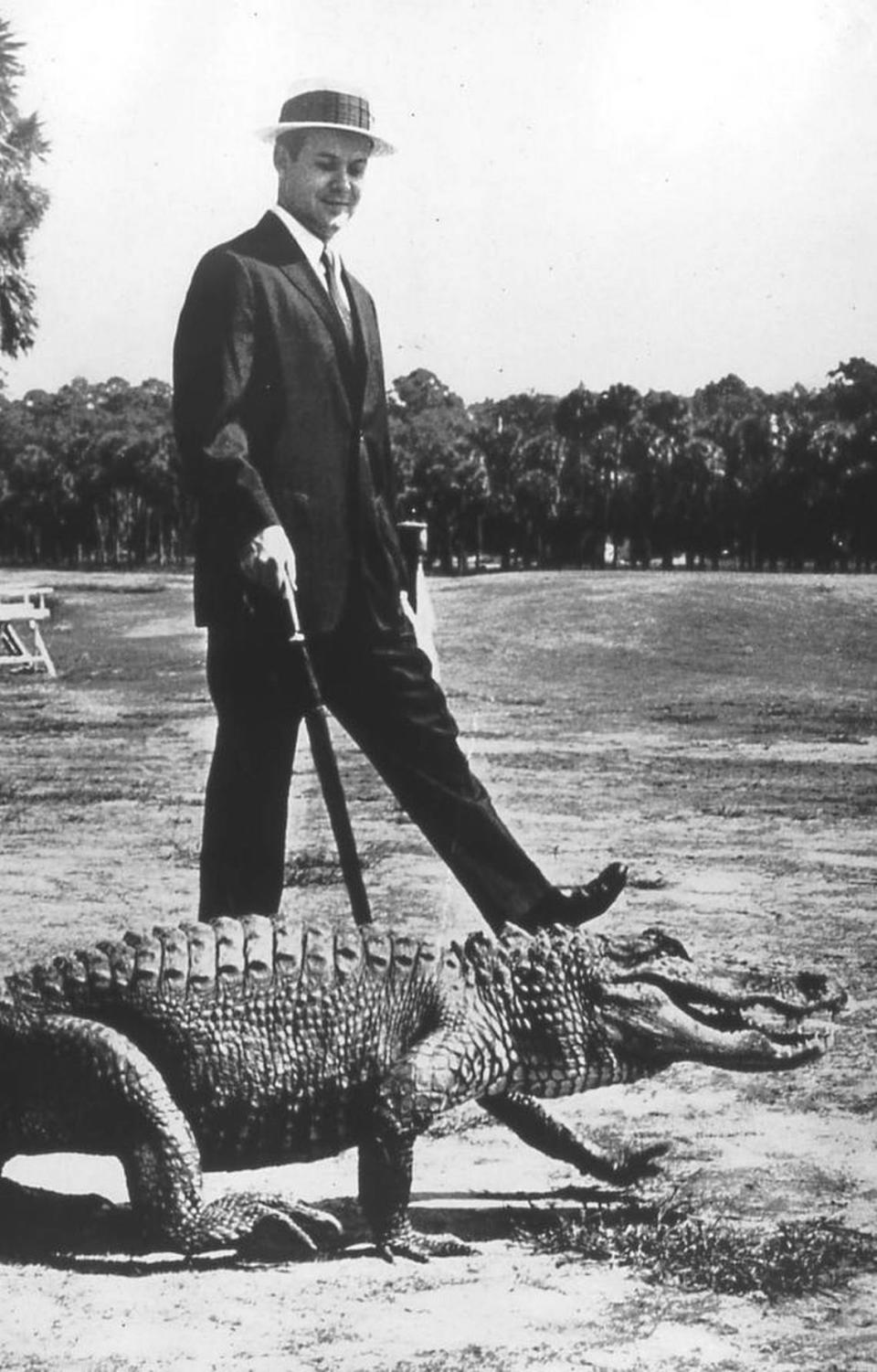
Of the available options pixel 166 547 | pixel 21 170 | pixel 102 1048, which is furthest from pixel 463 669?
pixel 102 1048

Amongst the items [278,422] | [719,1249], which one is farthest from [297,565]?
[719,1249]

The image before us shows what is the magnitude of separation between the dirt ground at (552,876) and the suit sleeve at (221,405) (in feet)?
5.29

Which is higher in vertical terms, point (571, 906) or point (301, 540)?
point (301, 540)

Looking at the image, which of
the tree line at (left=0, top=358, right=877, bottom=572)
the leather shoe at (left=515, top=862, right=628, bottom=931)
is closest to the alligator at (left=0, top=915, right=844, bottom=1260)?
the leather shoe at (left=515, top=862, right=628, bottom=931)

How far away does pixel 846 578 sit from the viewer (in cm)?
958

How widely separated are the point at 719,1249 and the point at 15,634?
400 inches

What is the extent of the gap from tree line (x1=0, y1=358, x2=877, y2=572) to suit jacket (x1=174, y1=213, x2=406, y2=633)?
1009mm

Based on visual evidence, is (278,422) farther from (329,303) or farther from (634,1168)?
(634,1168)

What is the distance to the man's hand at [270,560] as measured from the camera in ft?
15.6

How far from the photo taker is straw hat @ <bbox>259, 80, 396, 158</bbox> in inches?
204

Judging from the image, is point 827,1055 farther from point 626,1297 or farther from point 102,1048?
point 102,1048

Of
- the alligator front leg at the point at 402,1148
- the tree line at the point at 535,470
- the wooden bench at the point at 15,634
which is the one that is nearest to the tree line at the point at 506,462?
the tree line at the point at 535,470

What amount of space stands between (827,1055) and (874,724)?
15.4ft

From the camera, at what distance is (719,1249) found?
4.41 m
